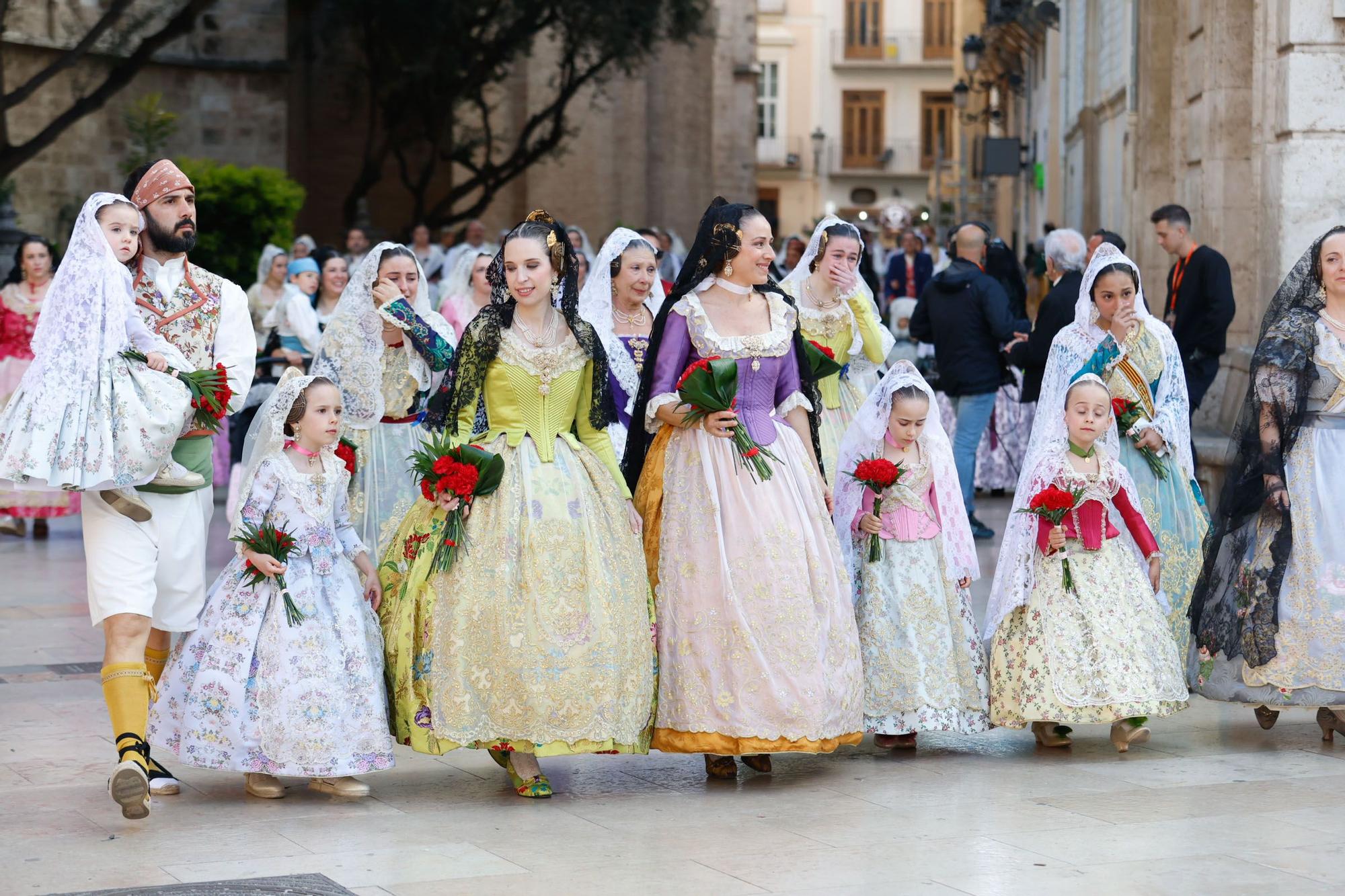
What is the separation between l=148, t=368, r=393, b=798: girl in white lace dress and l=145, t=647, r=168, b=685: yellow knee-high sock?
20cm

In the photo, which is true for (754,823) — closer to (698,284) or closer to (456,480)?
(456,480)

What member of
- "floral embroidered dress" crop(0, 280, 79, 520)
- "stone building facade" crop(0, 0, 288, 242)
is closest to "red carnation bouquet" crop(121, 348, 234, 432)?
"floral embroidered dress" crop(0, 280, 79, 520)

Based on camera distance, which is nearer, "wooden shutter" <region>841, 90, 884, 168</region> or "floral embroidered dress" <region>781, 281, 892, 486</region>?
"floral embroidered dress" <region>781, 281, 892, 486</region>

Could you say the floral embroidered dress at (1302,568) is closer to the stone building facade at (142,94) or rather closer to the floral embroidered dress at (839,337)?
the floral embroidered dress at (839,337)

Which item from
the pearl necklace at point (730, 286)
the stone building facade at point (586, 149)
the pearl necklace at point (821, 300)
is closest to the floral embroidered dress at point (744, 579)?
the pearl necklace at point (730, 286)

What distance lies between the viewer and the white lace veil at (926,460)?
24.1 ft

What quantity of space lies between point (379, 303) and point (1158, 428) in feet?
11.4

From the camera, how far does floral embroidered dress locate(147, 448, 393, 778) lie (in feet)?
20.9

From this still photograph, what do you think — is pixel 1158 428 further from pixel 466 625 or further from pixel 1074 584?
pixel 466 625

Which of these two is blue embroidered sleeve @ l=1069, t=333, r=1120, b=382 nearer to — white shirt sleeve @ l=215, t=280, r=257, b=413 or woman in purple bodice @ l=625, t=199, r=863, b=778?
woman in purple bodice @ l=625, t=199, r=863, b=778

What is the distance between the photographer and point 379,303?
356 inches

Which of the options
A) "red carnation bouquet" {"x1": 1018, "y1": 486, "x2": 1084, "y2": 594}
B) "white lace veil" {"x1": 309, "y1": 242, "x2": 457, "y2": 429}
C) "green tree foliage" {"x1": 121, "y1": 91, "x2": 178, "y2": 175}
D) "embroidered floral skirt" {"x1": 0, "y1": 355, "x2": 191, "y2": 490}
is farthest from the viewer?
"green tree foliage" {"x1": 121, "y1": 91, "x2": 178, "y2": 175}

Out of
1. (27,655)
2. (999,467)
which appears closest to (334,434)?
(27,655)

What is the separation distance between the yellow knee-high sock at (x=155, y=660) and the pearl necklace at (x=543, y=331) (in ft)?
5.41
